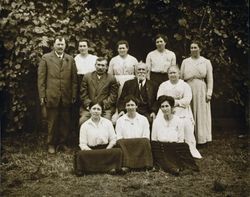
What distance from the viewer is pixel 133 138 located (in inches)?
221

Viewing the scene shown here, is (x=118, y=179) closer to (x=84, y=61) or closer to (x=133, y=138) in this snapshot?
(x=133, y=138)

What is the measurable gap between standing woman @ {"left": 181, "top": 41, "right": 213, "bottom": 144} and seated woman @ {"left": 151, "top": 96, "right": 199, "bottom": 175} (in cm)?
84

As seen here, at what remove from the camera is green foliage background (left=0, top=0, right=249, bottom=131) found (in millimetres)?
6922

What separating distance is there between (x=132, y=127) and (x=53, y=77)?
55.9 inches

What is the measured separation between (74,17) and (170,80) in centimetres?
206

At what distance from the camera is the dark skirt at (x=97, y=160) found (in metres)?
5.34

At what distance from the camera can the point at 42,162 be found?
5.97 m

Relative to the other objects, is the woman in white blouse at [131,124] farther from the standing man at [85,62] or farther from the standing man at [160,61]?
the standing man at [85,62]

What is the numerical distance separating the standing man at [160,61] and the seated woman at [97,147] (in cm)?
117

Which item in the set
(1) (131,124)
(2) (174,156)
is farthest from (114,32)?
(2) (174,156)

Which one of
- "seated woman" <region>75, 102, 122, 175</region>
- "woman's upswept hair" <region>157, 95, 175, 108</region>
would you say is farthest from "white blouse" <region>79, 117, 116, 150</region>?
"woman's upswept hair" <region>157, 95, 175, 108</region>

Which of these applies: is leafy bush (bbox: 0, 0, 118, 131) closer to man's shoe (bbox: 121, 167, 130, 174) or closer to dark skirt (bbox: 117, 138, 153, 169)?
dark skirt (bbox: 117, 138, 153, 169)

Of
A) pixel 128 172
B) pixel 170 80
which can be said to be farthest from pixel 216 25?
A: pixel 128 172

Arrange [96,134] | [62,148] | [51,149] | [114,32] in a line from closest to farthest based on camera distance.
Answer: [96,134] → [51,149] → [62,148] → [114,32]
